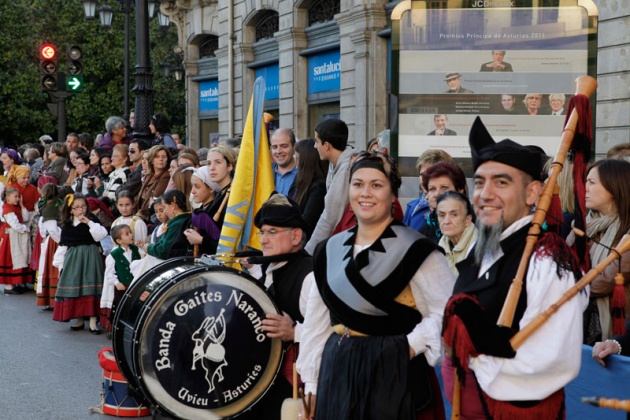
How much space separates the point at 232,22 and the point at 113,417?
18.2 metres

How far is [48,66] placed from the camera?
1859cm

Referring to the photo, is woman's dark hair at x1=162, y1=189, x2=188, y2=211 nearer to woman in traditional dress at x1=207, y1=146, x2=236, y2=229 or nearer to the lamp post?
woman in traditional dress at x1=207, y1=146, x2=236, y2=229

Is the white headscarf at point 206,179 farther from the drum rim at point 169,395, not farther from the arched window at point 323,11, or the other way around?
the arched window at point 323,11

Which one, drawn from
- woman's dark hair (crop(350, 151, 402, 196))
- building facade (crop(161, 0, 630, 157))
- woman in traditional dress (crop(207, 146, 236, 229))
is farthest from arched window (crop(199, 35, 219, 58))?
woman's dark hair (crop(350, 151, 402, 196))

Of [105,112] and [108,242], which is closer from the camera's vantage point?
[108,242]

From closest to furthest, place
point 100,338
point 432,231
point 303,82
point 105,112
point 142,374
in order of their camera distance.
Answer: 1. point 142,374
2. point 432,231
3. point 100,338
4. point 303,82
5. point 105,112

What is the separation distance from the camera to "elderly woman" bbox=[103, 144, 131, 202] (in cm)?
1259

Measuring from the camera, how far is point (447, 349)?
12.8 feet

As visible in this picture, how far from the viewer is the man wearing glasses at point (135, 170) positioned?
38.5ft

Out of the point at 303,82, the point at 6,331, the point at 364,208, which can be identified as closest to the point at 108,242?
the point at 6,331

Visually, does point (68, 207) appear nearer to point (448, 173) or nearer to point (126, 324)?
point (126, 324)

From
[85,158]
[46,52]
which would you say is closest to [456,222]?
[85,158]

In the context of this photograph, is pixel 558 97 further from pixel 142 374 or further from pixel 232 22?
pixel 232 22

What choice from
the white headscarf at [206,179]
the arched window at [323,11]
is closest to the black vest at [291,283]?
the white headscarf at [206,179]
